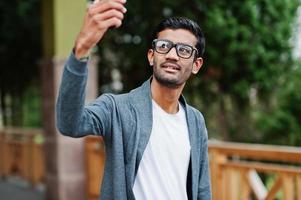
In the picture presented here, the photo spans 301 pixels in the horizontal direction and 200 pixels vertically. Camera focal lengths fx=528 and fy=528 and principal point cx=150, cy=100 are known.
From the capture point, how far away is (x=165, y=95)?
1551 millimetres

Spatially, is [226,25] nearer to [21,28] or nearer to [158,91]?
[21,28]

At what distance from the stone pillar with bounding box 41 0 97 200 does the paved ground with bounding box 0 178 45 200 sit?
2.52 feet

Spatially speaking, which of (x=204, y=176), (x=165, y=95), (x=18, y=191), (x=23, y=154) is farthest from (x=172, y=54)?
(x=23, y=154)

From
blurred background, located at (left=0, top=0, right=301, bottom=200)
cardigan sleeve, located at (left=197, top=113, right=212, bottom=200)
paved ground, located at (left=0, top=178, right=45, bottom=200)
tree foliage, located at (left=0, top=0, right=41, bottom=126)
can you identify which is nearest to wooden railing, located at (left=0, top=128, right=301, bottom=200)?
blurred background, located at (left=0, top=0, right=301, bottom=200)

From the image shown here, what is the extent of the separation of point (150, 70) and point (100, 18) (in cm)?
629

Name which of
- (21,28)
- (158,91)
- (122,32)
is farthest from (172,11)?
(158,91)

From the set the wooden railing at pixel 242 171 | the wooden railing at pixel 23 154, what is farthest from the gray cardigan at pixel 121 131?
the wooden railing at pixel 23 154

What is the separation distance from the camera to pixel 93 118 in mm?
1401

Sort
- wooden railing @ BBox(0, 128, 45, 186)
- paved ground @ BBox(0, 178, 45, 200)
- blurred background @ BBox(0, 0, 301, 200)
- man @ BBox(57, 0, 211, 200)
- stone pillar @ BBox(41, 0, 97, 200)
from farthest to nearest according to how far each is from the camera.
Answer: wooden railing @ BBox(0, 128, 45, 186) → paved ground @ BBox(0, 178, 45, 200) → blurred background @ BBox(0, 0, 301, 200) → stone pillar @ BBox(41, 0, 97, 200) → man @ BBox(57, 0, 211, 200)

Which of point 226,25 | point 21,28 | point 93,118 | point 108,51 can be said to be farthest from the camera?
point 21,28

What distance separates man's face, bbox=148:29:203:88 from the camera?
1.48 metres

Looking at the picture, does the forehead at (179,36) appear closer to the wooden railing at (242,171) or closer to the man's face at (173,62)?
the man's face at (173,62)

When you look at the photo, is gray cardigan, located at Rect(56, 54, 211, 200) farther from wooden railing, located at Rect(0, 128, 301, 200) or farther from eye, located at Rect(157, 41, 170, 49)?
wooden railing, located at Rect(0, 128, 301, 200)

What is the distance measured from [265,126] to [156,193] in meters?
7.12
